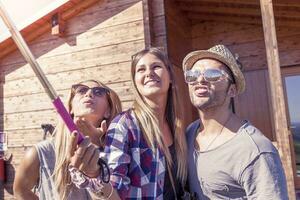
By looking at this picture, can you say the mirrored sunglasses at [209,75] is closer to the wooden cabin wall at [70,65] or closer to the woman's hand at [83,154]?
the woman's hand at [83,154]

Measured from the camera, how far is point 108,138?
1.34 meters

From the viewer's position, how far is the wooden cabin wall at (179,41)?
5.03 m

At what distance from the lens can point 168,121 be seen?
167 centimetres

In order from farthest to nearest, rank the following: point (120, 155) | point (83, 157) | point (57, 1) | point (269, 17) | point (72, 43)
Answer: point (72, 43) < point (57, 1) < point (269, 17) < point (120, 155) < point (83, 157)

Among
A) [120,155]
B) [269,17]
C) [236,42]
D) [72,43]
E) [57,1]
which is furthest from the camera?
[236,42]

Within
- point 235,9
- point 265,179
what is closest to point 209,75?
point 265,179

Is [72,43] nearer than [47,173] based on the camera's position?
No

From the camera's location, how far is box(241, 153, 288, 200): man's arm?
4.00 ft

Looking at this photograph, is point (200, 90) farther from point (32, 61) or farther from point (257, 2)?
point (257, 2)

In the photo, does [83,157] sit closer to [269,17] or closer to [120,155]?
[120,155]

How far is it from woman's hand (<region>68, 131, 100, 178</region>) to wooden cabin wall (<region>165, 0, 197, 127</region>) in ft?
12.7

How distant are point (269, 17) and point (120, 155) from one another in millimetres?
2766

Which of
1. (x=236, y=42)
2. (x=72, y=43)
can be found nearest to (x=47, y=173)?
(x=72, y=43)

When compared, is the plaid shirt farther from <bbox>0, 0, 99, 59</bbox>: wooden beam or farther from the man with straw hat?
<bbox>0, 0, 99, 59</bbox>: wooden beam
